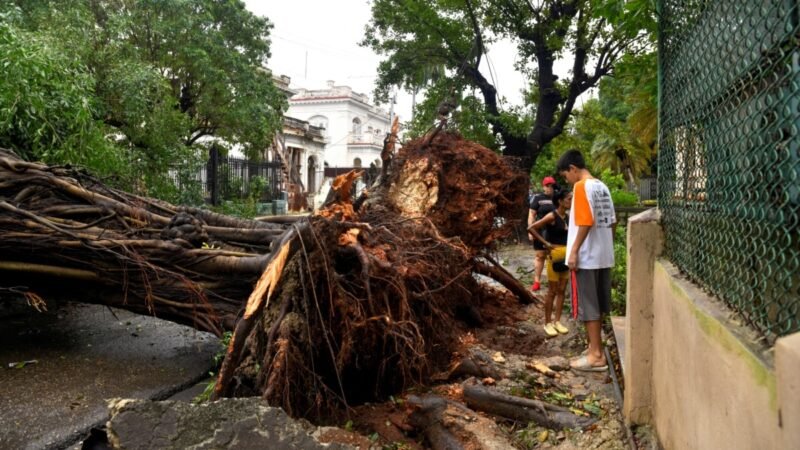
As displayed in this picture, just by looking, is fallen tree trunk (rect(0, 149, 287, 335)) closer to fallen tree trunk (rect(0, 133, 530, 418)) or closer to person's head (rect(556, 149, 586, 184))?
fallen tree trunk (rect(0, 133, 530, 418))

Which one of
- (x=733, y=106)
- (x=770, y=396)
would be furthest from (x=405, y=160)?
(x=770, y=396)

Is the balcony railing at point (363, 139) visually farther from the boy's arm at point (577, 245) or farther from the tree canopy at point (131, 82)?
the boy's arm at point (577, 245)

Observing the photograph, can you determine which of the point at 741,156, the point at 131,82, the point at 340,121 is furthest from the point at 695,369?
the point at 340,121

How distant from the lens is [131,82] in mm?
10984

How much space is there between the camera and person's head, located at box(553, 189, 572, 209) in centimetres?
665

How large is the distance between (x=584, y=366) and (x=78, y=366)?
14.2ft

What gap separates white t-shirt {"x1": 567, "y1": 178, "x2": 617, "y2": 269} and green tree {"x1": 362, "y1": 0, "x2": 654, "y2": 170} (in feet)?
34.9

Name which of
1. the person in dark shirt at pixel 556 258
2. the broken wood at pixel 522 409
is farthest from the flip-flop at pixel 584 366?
the person in dark shirt at pixel 556 258

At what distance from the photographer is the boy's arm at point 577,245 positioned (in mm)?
4648

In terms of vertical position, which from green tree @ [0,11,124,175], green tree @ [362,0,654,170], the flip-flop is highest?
green tree @ [362,0,654,170]

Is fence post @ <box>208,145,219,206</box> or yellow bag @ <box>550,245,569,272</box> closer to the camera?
yellow bag @ <box>550,245,569,272</box>

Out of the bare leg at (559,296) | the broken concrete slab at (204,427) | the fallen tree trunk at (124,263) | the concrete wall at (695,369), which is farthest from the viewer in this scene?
the bare leg at (559,296)

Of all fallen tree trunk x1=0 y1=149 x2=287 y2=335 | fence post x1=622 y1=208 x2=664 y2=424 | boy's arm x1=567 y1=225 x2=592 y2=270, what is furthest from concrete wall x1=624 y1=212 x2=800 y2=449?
fallen tree trunk x1=0 y1=149 x2=287 y2=335

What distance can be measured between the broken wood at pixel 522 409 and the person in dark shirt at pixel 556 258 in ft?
7.44
